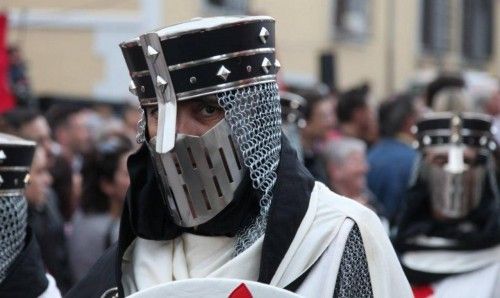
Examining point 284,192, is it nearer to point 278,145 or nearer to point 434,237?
point 278,145

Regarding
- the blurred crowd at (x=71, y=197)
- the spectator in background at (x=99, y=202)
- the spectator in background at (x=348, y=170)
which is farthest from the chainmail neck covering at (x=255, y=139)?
the spectator in background at (x=348, y=170)

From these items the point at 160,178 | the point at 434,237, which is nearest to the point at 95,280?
the point at 160,178

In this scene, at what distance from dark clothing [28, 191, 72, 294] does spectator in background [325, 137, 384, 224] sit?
69.9 inches

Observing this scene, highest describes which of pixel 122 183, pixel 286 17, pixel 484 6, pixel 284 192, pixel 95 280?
pixel 284 192

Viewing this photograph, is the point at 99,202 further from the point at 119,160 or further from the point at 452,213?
the point at 452,213

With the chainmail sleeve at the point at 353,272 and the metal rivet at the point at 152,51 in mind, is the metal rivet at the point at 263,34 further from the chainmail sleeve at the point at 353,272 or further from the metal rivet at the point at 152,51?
the chainmail sleeve at the point at 353,272

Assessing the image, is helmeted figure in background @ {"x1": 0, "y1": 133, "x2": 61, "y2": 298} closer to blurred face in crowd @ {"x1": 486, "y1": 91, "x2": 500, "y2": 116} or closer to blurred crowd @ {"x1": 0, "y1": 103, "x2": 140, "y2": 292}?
blurred crowd @ {"x1": 0, "y1": 103, "x2": 140, "y2": 292}

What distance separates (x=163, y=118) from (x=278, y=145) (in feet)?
1.08

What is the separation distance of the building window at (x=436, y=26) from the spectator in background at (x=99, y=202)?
18.2 metres

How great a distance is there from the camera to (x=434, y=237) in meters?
5.67

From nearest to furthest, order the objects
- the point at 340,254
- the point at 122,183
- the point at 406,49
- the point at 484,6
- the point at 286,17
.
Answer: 1. the point at 340,254
2. the point at 122,183
3. the point at 286,17
4. the point at 406,49
5. the point at 484,6

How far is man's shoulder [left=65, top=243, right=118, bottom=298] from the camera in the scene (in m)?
3.45

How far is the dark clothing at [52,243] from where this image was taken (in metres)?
6.79

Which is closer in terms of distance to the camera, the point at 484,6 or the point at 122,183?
the point at 122,183
